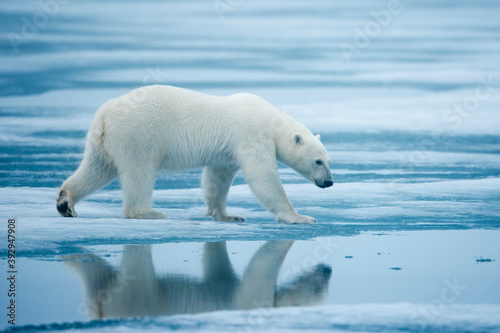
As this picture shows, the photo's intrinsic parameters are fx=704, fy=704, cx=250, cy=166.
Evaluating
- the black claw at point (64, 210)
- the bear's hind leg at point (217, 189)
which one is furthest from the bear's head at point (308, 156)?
the black claw at point (64, 210)

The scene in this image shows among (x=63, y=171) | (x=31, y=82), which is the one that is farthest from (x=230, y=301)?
(x=31, y=82)

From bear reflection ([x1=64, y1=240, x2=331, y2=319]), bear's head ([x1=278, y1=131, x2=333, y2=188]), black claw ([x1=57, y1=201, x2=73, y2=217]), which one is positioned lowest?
black claw ([x1=57, y1=201, x2=73, y2=217])

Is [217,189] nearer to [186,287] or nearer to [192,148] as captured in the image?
[192,148]

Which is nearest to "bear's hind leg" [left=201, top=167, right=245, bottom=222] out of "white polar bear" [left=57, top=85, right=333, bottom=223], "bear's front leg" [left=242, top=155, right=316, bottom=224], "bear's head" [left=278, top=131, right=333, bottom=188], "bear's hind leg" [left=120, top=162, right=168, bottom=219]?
"white polar bear" [left=57, top=85, right=333, bottom=223]

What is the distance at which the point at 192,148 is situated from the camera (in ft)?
19.0

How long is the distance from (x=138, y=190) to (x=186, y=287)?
213cm

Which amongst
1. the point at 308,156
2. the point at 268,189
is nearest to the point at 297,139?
the point at 308,156

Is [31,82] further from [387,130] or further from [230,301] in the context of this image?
[230,301]

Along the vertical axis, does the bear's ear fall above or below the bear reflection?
above

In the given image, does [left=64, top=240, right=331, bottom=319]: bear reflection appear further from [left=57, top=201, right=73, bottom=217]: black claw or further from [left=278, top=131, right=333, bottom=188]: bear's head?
[left=278, top=131, right=333, bottom=188]: bear's head

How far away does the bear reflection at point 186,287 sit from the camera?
317 centimetres

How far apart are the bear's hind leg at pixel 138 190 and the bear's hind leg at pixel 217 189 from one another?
0.65 metres

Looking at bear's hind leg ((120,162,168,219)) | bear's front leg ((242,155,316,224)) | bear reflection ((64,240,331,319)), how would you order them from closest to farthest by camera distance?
bear reflection ((64,240,331,319)), bear's hind leg ((120,162,168,219)), bear's front leg ((242,155,316,224))

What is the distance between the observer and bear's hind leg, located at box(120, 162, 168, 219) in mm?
5480
